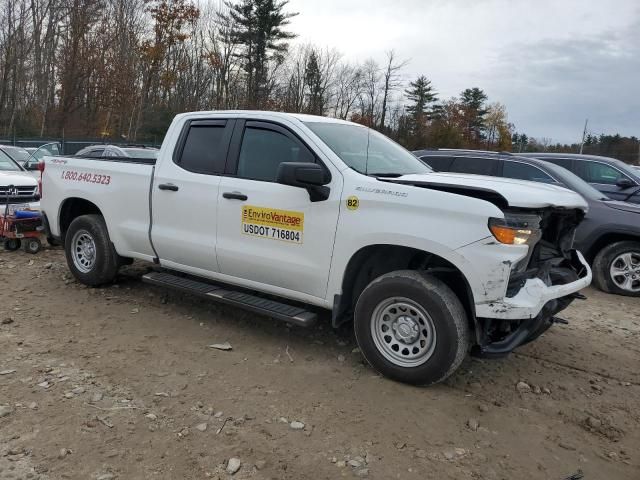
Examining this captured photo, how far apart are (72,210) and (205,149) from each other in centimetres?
237

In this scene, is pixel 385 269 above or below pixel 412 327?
above

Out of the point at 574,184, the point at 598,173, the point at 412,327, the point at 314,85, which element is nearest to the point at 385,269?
the point at 412,327

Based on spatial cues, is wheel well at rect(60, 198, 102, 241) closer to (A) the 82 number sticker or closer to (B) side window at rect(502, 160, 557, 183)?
(A) the 82 number sticker

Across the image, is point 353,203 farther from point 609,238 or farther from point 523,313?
point 609,238

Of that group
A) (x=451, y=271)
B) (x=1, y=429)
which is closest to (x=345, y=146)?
(x=451, y=271)

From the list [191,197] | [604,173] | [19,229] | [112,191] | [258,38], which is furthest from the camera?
[258,38]

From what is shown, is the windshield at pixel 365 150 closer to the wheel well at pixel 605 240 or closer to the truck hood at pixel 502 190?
the truck hood at pixel 502 190

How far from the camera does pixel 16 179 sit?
859 centimetres

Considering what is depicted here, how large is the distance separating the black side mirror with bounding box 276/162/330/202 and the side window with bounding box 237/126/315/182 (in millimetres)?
358

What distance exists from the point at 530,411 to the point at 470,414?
0.46 metres

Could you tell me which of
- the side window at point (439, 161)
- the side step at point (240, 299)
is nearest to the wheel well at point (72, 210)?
the side step at point (240, 299)

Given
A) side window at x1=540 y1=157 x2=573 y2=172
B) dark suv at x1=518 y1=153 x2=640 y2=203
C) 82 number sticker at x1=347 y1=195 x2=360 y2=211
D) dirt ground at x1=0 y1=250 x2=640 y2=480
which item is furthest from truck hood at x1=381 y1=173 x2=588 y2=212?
side window at x1=540 y1=157 x2=573 y2=172

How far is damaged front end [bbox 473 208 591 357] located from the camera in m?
3.57

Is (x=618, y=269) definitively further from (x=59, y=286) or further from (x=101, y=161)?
(x=59, y=286)
